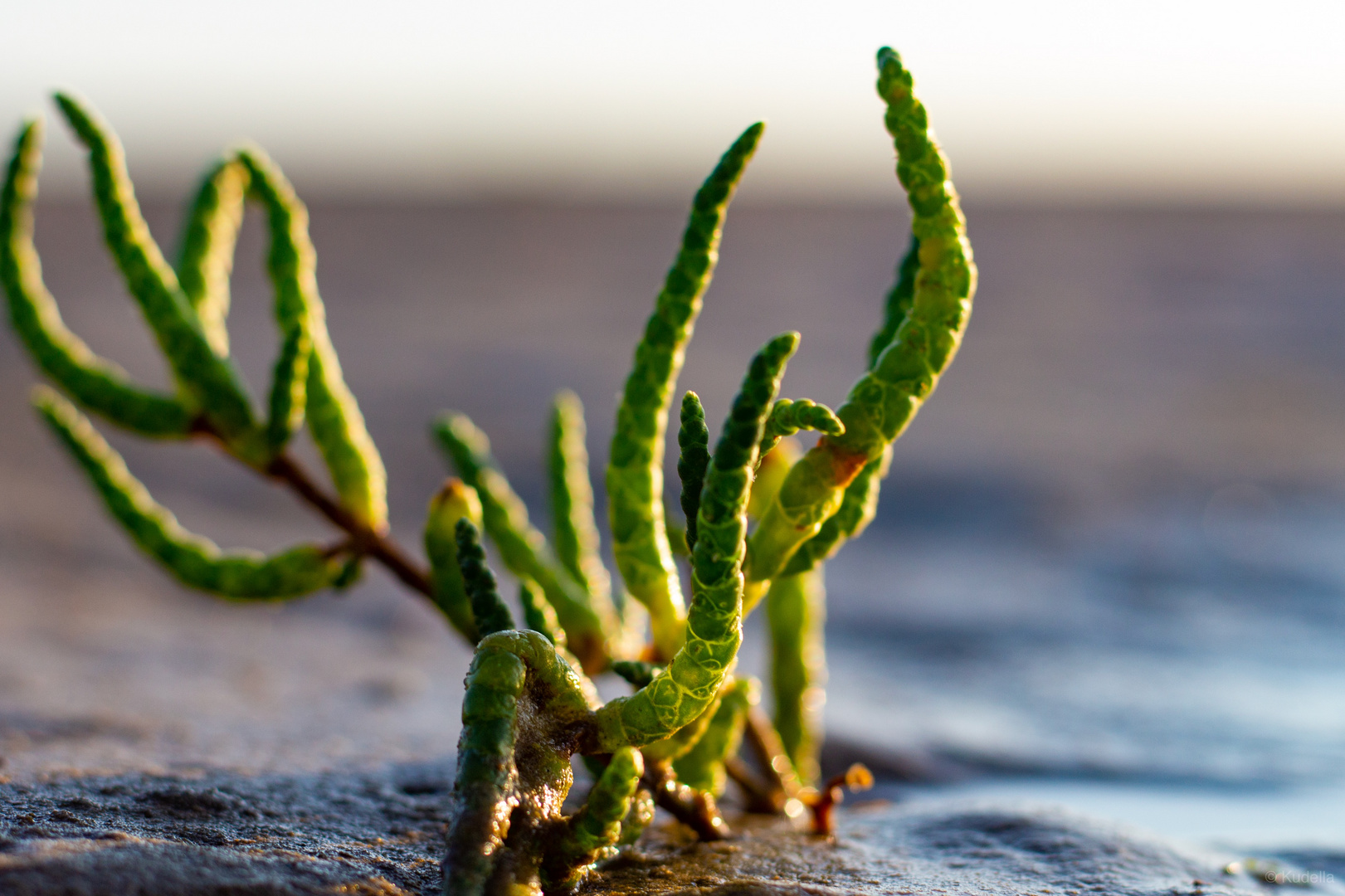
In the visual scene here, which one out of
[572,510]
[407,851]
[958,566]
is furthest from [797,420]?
[958,566]

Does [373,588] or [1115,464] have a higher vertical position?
[1115,464]

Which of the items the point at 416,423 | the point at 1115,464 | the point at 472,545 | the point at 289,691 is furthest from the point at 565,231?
the point at 472,545

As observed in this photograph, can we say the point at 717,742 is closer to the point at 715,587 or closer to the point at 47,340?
the point at 715,587

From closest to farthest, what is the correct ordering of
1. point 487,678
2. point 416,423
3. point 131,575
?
point 487,678, point 131,575, point 416,423

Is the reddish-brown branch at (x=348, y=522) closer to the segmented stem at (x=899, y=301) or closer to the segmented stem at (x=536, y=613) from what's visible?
the segmented stem at (x=536, y=613)

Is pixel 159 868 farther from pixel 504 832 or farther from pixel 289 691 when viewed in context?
pixel 289 691

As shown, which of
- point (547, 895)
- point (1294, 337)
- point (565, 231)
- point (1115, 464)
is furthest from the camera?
point (565, 231)

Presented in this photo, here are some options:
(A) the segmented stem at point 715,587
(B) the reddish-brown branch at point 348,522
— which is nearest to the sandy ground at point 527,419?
(B) the reddish-brown branch at point 348,522
